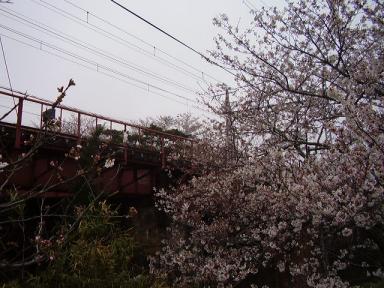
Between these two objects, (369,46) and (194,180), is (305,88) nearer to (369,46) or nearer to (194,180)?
(369,46)

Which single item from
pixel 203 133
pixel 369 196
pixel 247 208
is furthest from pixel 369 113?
pixel 203 133

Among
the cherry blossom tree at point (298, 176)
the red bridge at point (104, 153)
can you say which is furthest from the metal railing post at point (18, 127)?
the cherry blossom tree at point (298, 176)

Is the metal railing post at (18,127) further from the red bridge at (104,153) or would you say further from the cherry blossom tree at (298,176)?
the cherry blossom tree at (298,176)

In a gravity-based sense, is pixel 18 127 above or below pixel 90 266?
above

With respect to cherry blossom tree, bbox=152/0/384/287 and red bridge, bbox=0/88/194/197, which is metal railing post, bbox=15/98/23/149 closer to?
red bridge, bbox=0/88/194/197

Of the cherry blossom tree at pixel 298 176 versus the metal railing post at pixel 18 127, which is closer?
the cherry blossom tree at pixel 298 176

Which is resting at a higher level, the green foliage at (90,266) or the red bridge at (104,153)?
the red bridge at (104,153)

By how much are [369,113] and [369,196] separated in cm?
115

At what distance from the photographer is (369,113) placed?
17.7ft

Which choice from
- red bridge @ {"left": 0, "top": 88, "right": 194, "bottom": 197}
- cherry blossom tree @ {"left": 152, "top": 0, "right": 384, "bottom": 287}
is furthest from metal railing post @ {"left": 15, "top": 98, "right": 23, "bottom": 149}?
cherry blossom tree @ {"left": 152, "top": 0, "right": 384, "bottom": 287}

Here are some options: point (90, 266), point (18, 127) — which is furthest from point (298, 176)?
point (18, 127)

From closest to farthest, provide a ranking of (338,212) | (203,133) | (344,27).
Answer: (338,212), (344,27), (203,133)

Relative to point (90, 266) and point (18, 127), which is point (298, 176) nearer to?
point (90, 266)

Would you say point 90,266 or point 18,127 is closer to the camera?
point 90,266
